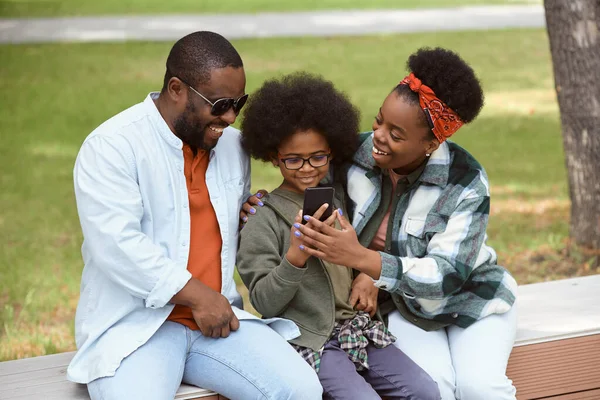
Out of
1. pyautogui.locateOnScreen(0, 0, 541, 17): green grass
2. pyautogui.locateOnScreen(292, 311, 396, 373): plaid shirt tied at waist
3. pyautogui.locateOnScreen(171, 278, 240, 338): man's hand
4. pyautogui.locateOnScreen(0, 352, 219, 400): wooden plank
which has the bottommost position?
pyautogui.locateOnScreen(0, 0, 541, 17): green grass

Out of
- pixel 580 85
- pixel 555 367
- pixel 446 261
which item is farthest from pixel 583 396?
pixel 580 85

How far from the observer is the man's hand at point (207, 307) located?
3.13 metres

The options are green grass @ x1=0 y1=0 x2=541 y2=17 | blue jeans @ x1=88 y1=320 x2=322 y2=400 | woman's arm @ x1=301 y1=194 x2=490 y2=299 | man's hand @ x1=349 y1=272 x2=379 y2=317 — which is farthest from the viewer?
green grass @ x1=0 y1=0 x2=541 y2=17

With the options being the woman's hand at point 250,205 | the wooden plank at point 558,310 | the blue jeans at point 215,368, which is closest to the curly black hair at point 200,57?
the woman's hand at point 250,205

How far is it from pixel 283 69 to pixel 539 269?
7.20 meters

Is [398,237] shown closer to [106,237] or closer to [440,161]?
[440,161]

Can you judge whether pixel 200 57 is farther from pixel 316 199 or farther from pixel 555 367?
pixel 555 367

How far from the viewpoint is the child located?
3236mm

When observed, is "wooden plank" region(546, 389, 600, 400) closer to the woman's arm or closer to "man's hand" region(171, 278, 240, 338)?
the woman's arm

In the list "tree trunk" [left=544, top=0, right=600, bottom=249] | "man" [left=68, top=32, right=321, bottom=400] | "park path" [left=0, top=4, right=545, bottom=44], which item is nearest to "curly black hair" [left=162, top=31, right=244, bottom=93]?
"man" [left=68, top=32, right=321, bottom=400]

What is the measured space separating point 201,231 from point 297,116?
22.6 inches

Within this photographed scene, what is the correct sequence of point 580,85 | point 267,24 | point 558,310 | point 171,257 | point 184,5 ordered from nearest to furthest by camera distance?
point 171,257 < point 558,310 < point 580,85 < point 267,24 < point 184,5

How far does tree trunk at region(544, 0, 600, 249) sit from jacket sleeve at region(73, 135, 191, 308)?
3.58 m

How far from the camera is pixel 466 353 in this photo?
3496 millimetres
